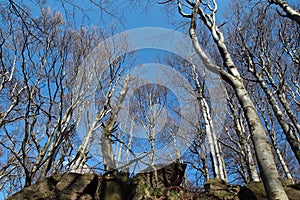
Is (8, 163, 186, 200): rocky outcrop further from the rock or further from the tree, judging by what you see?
the tree

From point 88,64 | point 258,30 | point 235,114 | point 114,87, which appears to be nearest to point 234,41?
point 258,30

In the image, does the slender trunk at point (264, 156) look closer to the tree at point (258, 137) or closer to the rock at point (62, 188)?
the tree at point (258, 137)

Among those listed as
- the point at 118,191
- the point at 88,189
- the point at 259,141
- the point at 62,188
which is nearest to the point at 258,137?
the point at 259,141

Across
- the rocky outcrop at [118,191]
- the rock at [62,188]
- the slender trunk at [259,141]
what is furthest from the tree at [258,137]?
the rock at [62,188]

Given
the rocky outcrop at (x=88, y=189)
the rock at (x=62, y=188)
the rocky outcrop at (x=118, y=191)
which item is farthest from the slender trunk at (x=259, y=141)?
the rock at (x=62, y=188)

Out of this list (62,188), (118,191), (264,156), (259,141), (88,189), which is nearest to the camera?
(264,156)

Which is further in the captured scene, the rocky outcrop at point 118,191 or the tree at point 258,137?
the rocky outcrop at point 118,191

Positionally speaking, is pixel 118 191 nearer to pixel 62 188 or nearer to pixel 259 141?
pixel 62 188

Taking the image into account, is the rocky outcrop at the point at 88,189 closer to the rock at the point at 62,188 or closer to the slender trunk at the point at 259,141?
the rock at the point at 62,188

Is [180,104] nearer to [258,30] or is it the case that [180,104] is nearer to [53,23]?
[258,30]

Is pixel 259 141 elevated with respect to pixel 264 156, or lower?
elevated

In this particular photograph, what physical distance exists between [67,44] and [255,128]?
206 inches

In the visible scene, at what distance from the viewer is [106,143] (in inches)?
205

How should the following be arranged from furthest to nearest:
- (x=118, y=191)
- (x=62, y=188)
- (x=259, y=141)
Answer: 1. (x=118, y=191)
2. (x=62, y=188)
3. (x=259, y=141)
